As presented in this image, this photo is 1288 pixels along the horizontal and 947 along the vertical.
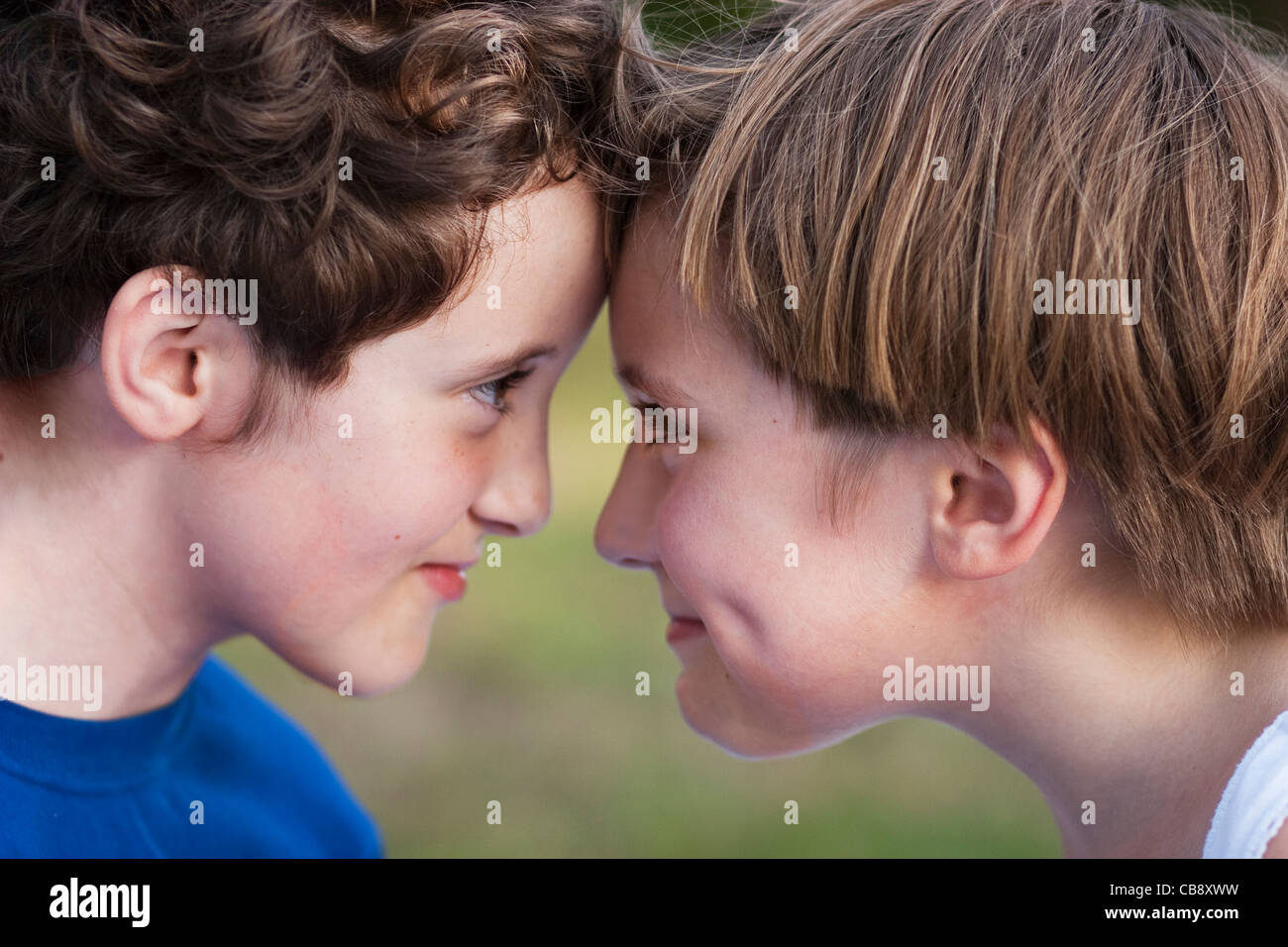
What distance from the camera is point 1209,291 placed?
1.66 m

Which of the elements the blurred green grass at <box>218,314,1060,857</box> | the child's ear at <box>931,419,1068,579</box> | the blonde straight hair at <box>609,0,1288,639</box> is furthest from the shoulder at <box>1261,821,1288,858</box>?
the blurred green grass at <box>218,314,1060,857</box>

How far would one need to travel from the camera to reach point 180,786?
2164 mm

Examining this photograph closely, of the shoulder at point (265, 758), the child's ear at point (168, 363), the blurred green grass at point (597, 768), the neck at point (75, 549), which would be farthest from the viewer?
the blurred green grass at point (597, 768)

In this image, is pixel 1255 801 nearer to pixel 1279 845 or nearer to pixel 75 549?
pixel 1279 845

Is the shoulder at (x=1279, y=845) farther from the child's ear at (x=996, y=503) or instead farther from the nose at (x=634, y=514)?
the nose at (x=634, y=514)


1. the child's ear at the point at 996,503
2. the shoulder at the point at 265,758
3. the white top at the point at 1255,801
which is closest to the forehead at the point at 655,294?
the child's ear at the point at 996,503

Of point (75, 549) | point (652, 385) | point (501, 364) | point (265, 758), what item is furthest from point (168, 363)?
point (265, 758)

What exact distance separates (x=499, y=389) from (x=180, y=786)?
94 centimetres

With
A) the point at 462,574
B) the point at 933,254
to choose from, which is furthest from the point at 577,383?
the point at 933,254

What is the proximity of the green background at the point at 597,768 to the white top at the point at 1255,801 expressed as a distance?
96.4 inches

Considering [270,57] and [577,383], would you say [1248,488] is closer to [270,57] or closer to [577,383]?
[270,57]

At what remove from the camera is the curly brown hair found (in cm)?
166

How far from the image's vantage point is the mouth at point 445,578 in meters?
2.09
